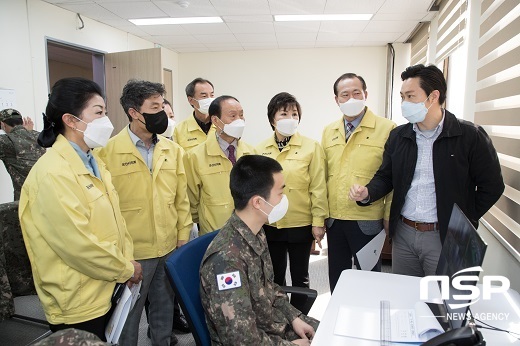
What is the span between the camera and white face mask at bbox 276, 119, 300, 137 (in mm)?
2219

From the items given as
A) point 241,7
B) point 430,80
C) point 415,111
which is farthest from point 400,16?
point 415,111

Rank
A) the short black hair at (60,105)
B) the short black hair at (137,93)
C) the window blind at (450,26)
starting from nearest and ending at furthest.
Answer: the short black hair at (60,105)
the short black hair at (137,93)
the window blind at (450,26)

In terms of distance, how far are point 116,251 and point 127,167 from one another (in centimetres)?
52

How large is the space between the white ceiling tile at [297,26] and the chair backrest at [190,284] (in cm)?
440

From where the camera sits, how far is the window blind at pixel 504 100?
177cm

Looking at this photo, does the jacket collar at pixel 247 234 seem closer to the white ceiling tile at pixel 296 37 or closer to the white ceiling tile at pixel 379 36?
the white ceiling tile at pixel 296 37

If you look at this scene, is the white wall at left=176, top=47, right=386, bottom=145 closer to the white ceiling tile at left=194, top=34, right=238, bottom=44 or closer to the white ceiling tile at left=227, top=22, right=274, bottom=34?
the white ceiling tile at left=194, top=34, right=238, bottom=44

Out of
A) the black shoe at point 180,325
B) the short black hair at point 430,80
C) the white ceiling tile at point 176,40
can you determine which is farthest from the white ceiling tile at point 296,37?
the black shoe at point 180,325

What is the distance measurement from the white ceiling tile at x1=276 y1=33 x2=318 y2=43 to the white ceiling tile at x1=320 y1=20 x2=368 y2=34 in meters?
0.35

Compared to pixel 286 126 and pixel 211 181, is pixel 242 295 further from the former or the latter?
pixel 286 126

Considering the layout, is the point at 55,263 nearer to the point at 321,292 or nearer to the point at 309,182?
the point at 309,182

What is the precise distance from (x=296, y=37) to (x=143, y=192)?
4873mm

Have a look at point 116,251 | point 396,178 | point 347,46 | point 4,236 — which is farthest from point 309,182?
point 347,46

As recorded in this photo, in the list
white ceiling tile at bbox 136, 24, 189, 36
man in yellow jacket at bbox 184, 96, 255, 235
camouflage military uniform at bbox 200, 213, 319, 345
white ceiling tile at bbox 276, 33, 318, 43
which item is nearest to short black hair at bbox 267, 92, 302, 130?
man in yellow jacket at bbox 184, 96, 255, 235
